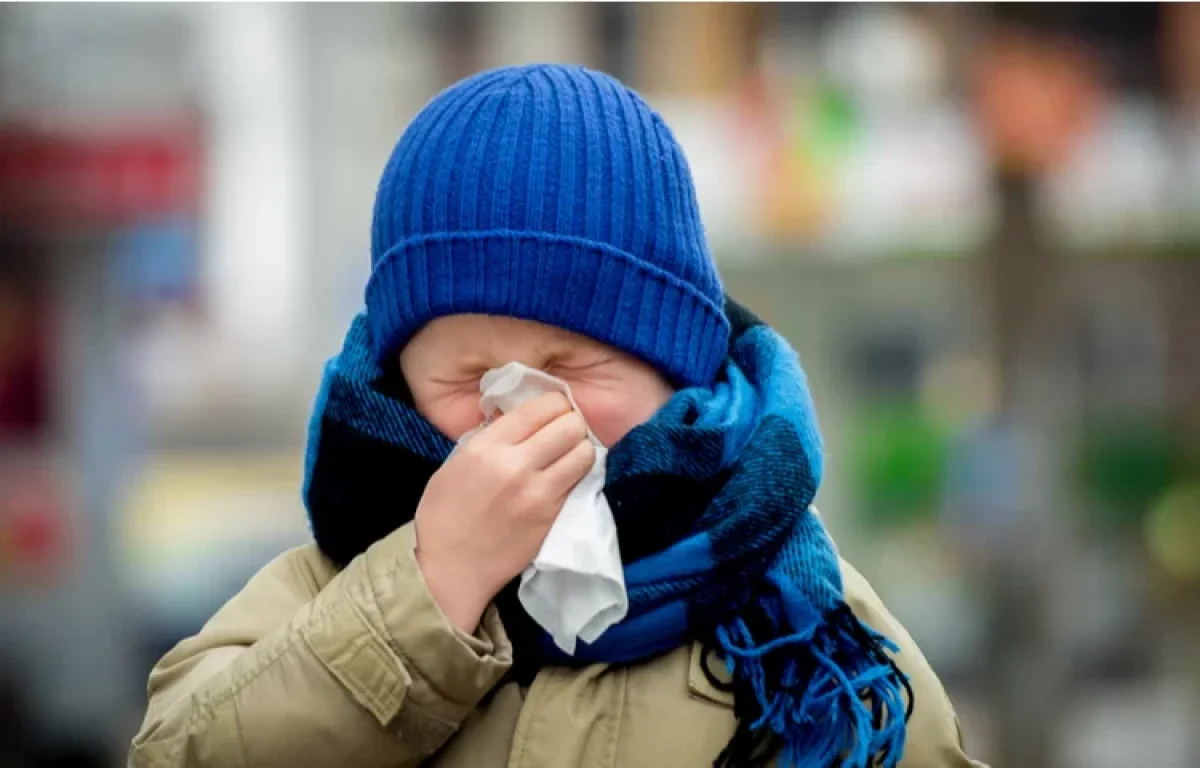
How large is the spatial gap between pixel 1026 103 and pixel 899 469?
4.50m

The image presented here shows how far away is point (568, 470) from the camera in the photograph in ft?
5.40

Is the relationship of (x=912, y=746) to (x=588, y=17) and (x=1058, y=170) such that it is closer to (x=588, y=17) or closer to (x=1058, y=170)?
(x=1058, y=170)

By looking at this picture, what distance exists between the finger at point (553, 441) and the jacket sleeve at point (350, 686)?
159 mm

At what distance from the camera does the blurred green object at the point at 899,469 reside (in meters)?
11.3

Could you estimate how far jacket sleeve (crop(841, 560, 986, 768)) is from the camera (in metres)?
1.70

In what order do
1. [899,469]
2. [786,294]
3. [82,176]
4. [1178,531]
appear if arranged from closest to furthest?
[82,176], [1178,531], [899,469], [786,294]

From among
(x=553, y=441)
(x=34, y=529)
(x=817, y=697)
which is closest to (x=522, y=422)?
(x=553, y=441)

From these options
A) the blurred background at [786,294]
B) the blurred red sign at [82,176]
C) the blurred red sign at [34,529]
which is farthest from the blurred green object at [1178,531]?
the blurred red sign at [34,529]

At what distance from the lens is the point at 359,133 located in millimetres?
14047

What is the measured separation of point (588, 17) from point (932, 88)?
3.25 m

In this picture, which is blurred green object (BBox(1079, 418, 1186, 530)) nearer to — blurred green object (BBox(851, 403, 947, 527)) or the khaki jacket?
blurred green object (BBox(851, 403, 947, 527))

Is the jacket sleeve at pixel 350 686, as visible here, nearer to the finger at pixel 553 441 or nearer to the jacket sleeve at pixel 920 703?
the finger at pixel 553 441


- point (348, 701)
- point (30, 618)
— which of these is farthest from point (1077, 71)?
point (348, 701)

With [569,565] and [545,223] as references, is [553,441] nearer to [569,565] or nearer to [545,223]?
[569,565]
